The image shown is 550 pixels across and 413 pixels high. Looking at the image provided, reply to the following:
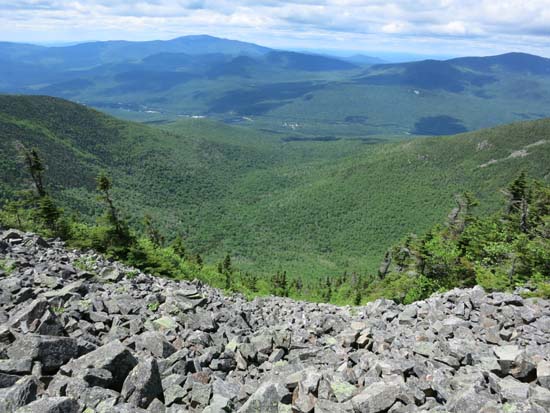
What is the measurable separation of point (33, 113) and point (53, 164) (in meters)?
64.3

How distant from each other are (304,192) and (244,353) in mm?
168876

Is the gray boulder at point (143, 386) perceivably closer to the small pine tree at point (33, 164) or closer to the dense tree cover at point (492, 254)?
the dense tree cover at point (492, 254)

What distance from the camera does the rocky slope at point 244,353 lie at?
9141 millimetres

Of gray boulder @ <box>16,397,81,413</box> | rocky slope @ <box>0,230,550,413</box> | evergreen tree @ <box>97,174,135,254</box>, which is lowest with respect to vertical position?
evergreen tree @ <box>97,174,135,254</box>

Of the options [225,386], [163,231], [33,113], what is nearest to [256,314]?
[225,386]

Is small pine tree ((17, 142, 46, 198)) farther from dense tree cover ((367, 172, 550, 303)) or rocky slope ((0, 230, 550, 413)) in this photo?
dense tree cover ((367, 172, 550, 303))

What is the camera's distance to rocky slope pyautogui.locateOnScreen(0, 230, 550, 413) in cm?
914

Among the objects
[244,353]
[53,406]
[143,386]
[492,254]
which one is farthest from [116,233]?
[492,254]

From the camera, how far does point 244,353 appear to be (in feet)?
43.2

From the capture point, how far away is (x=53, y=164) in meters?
144

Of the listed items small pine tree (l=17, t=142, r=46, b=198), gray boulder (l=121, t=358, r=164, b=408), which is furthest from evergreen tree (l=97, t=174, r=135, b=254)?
gray boulder (l=121, t=358, r=164, b=408)

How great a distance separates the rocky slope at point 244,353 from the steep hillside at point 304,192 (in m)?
96.0

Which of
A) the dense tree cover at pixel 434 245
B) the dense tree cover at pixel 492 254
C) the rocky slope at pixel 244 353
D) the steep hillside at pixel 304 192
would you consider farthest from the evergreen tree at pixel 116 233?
the steep hillside at pixel 304 192

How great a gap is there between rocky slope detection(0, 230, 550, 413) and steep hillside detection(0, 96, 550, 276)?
95999mm
